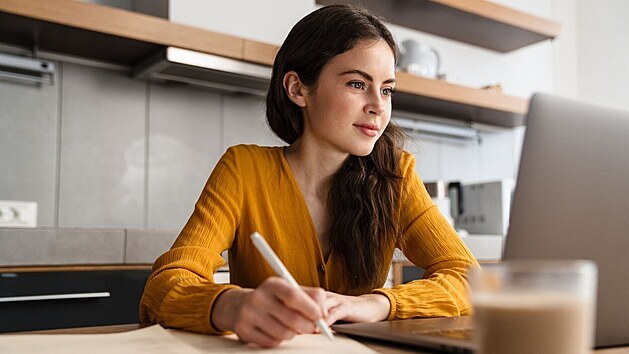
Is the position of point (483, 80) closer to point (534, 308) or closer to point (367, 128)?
point (367, 128)

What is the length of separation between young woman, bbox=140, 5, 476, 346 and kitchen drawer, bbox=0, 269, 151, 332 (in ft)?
2.68

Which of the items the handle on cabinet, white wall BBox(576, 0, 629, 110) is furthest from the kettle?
the handle on cabinet

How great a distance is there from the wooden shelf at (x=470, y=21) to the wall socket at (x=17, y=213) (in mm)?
1528

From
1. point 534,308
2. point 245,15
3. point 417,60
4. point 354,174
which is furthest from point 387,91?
point 417,60

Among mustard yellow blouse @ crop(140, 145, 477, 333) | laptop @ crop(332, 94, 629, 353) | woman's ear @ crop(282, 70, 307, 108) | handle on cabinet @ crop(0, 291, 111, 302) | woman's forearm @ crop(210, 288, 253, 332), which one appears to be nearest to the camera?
laptop @ crop(332, 94, 629, 353)

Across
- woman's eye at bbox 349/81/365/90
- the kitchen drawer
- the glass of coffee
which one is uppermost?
woman's eye at bbox 349/81/365/90

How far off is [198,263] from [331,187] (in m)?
0.45

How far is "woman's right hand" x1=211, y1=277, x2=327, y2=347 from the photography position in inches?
29.1

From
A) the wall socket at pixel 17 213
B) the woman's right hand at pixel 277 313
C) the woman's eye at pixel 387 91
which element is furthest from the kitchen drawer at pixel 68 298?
the woman's right hand at pixel 277 313

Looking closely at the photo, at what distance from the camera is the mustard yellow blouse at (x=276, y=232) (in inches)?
47.5

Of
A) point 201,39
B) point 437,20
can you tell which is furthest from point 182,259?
point 437,20

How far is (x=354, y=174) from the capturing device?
150 cm

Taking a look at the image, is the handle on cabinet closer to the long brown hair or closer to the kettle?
the long brown hair

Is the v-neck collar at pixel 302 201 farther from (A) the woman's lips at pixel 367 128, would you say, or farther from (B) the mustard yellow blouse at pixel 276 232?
(A) the woman's lips at pixel 367 128
